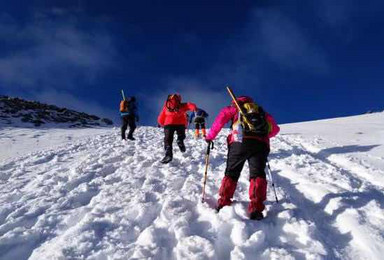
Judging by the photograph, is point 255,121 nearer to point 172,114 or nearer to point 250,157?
point 250,157

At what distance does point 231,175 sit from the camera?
571cm

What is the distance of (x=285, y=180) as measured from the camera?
7426mm

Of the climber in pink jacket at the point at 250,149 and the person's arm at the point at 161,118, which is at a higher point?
the person's arm at the point at 161,118

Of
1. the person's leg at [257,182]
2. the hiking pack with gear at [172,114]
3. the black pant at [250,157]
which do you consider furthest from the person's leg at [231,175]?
the hiking pack with gear at [172,114]

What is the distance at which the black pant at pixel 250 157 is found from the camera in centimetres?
541

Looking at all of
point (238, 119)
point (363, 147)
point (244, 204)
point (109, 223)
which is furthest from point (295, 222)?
point (363, 147)

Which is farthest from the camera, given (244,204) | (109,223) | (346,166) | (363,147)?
(363,147)

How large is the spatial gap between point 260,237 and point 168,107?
6003mm

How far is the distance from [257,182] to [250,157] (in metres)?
0.45

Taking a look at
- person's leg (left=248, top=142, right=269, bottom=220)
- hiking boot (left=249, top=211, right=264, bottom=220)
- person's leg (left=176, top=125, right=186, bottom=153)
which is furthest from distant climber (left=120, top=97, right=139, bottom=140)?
hiking boot (left=249, top=211, right=264, bottom=220)

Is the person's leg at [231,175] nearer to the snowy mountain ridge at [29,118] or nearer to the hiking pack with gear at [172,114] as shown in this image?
the hiking pack with gear at [172,114]

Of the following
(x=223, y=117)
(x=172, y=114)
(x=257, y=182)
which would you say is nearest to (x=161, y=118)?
(x=172, y=114)

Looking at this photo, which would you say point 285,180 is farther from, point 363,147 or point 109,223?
point 363,147

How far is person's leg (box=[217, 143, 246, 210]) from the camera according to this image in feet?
18.4
